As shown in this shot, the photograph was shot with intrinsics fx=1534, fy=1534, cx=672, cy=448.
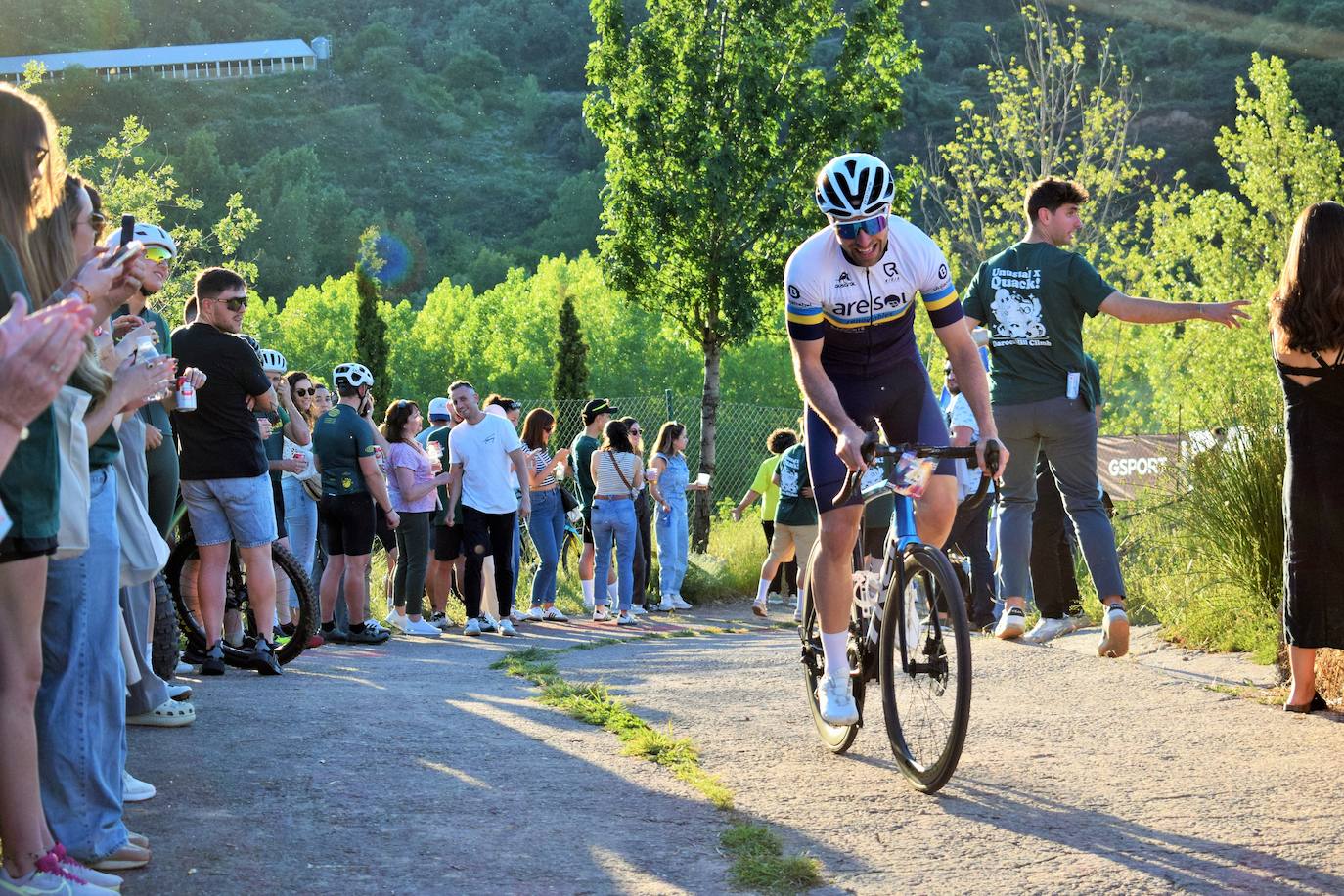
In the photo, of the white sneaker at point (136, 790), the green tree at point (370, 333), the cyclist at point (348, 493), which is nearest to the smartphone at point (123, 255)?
the white sneaker at point (136, 790)

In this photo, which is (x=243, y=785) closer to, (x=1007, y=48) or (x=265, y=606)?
(x=265, y=606)

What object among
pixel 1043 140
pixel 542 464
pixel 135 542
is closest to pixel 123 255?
pixel 135 542

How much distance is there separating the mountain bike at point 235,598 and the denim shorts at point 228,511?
15 centimetres

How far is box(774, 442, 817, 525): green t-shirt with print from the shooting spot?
13062 millimetres

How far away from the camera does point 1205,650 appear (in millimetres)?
7867

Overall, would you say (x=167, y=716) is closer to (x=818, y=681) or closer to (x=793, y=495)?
(x=818, y=681)

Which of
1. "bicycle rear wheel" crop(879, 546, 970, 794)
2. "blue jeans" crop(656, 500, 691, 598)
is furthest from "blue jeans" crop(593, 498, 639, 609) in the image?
"bicycle rear wheel" crop(879, 546, 970, 794)

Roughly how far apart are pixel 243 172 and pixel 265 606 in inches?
4253

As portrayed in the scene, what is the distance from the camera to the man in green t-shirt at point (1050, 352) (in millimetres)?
7852

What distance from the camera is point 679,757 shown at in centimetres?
562

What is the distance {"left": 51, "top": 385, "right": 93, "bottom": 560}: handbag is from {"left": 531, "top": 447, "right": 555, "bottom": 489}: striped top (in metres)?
11.3

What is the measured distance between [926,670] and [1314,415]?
1.87 m

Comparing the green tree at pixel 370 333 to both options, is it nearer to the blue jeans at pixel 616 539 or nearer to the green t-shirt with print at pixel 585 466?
the green t-shirt with print at pixel 585 466

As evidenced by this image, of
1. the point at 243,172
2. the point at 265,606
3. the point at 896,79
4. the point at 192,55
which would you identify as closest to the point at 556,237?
the point at 243,172
